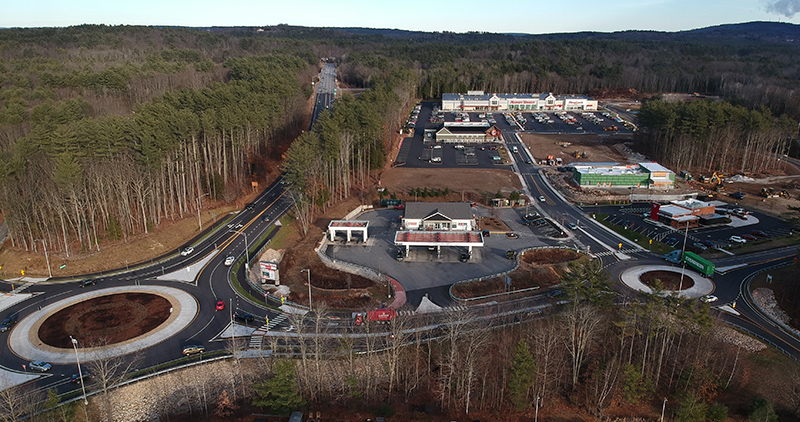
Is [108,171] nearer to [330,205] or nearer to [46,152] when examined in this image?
[46,152]

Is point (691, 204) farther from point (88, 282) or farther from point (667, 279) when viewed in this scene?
point (88, 282)

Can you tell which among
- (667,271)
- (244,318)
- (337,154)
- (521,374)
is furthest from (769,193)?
(244,318)

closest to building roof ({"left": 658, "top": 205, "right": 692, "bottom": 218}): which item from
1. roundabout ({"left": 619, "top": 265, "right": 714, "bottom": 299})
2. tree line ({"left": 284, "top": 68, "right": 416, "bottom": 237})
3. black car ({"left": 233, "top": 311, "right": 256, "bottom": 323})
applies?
roundabout ({"left": 619, "top": 265, "right": 714, "bottom": 299})

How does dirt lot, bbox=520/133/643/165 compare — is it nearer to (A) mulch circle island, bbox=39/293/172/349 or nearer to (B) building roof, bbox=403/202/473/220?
(B) building roof, bbox=403/202/473/220

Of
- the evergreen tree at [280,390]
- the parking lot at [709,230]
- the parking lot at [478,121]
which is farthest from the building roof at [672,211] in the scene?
the evergreen tree at [280,390]

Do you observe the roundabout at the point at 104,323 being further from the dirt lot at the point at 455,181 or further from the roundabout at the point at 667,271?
the roundabout at the point at 667,271

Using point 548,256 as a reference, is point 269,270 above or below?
above

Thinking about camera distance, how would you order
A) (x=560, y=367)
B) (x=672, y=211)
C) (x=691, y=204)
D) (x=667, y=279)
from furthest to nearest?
(x=691, y=204), (x=672, y=211), (x=667, y=279), (x=560, y=367)
